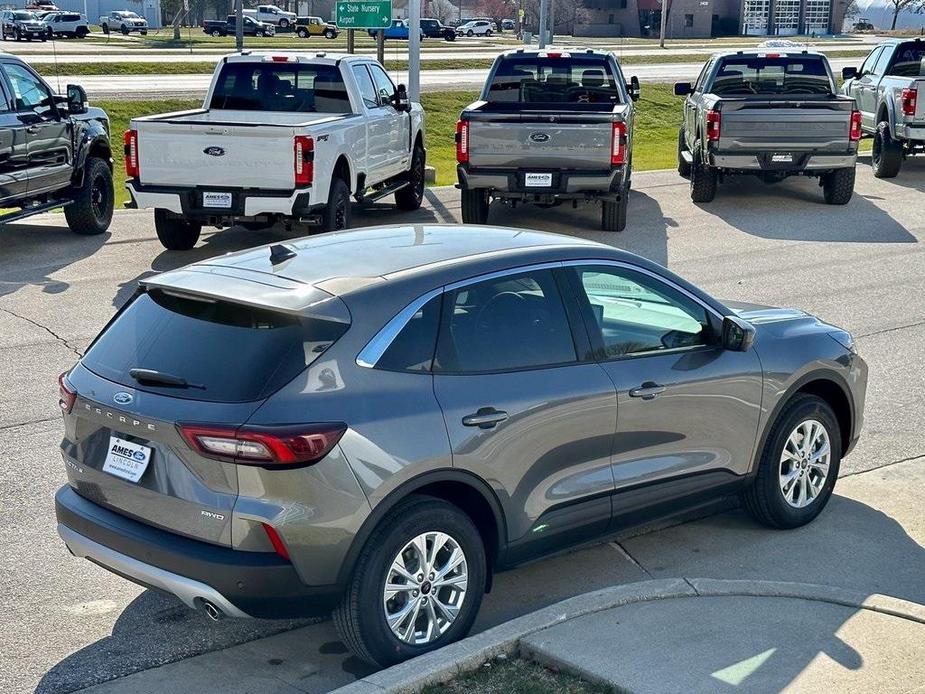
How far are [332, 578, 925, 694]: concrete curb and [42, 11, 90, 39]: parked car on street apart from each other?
7259 cm

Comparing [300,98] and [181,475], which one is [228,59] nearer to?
[300,98]

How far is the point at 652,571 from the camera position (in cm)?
623

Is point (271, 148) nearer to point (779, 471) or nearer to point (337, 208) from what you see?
point (337, 208)

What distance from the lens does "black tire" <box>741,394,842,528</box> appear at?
6.48 metres

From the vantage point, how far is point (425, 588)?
504cm

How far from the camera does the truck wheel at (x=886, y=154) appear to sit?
68.7 ft

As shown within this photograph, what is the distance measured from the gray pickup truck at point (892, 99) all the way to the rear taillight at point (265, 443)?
17.3m

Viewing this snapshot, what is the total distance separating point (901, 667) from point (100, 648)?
317 centimetres

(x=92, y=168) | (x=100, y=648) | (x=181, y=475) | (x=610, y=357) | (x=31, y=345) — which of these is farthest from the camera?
(x=92, y=168)

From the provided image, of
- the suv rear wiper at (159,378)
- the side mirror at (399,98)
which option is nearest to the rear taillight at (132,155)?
the side mirror at (399,98)

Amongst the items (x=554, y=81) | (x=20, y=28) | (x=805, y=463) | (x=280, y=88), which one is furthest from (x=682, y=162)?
(x=20, y=28)

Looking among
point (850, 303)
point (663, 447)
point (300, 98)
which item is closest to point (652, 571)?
point (663, 447)

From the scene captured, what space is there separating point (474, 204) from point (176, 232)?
12.0ft

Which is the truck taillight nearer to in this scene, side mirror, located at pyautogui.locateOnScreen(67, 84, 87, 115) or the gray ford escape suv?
side mirror, located at pyautogui.locateOnScreen(67, 84, 87, 115)
